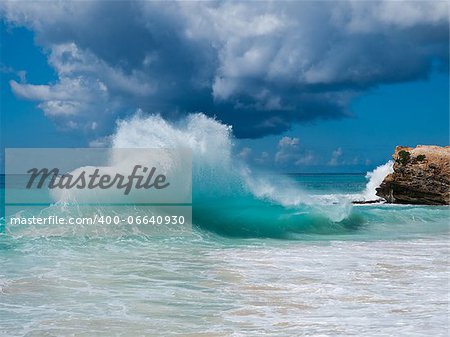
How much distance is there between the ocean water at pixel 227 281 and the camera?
641cm

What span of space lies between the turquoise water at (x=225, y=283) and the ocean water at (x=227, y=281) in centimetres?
2

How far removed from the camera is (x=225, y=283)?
29.3ft

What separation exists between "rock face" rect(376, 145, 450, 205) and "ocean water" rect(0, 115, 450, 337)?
435 inches

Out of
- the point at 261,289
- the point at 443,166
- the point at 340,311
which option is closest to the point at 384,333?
the point at 340,311

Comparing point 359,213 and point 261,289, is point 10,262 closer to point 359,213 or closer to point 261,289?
point 261,289

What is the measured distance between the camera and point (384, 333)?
233 inches

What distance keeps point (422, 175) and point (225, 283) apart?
23517 millimetres

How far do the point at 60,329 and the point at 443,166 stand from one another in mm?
26974
